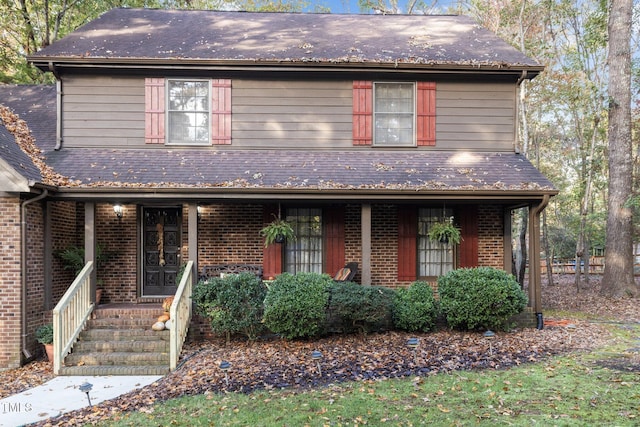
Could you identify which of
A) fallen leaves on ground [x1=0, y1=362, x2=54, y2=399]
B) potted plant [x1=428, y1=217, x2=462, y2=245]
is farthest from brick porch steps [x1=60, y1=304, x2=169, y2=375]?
potted plant [x1=428, y1=217, x2=462, y2=245]

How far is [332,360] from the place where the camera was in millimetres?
5844

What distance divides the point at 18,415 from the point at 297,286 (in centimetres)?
381

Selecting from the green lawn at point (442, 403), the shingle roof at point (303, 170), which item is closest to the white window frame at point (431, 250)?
the shingle roof at point (303, 170)

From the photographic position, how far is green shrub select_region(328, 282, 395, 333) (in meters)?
6.70

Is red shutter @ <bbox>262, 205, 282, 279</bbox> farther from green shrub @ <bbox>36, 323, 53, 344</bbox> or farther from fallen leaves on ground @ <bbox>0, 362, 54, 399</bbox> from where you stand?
fallen leaves on ground @ <bbox>0, 362, 54, 399</bbox>

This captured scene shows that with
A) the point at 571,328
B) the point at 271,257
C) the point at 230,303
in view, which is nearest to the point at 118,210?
the point at 271,257

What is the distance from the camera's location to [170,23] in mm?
10117

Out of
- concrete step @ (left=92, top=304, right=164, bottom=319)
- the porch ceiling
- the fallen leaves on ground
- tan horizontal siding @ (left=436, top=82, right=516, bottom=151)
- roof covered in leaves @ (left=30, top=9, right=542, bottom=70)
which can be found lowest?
the fallen leaves on ground

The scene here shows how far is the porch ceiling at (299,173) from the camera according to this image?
7.21 meters

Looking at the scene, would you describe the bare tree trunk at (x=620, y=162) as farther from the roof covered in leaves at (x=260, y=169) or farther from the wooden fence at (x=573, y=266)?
the wooden fence at (x=573, y=266)

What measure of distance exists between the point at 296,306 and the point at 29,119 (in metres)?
7.53

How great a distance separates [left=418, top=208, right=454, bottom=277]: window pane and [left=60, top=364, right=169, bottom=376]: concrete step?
549 cm

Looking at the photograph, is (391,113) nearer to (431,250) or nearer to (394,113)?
(394,113)

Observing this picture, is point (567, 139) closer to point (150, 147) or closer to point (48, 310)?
point (150, 147)
